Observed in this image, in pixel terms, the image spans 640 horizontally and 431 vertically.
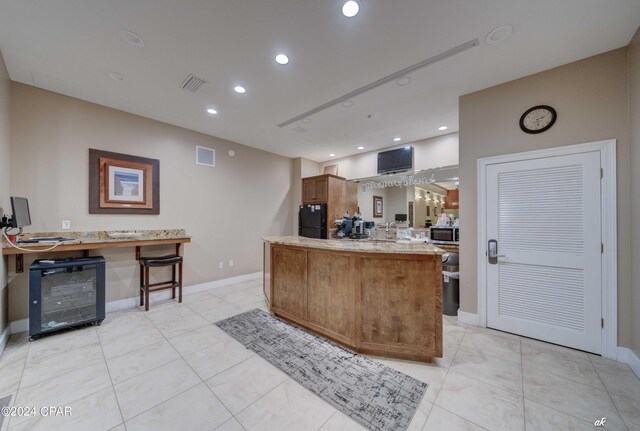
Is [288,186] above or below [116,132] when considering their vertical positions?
below

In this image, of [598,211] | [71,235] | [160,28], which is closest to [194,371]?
[71,235]

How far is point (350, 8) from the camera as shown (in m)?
1.73

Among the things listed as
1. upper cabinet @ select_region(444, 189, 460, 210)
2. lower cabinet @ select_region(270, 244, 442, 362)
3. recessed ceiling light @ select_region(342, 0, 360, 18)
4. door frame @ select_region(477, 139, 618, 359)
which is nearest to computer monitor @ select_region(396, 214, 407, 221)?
upper cabinet @ select_region(444, 189, 460, 210)

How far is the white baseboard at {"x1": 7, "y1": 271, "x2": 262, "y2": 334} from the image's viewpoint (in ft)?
8.84

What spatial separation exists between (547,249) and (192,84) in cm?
445

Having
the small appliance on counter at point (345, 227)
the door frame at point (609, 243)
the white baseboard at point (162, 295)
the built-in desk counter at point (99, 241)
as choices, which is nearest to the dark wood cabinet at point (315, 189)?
the small appliance on counter at point (345, 227)

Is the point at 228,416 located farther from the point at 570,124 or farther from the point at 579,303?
the point at 570,124

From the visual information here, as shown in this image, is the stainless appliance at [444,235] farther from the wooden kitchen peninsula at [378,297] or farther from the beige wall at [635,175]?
the beige wall at [635,175]

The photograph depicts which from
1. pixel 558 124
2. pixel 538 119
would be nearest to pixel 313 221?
pixel 538 119

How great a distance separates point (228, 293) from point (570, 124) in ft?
16.8

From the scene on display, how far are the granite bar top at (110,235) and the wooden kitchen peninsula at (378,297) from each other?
100 inches

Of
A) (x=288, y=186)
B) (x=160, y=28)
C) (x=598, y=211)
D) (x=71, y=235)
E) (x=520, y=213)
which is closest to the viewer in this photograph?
(x=160, y=28)

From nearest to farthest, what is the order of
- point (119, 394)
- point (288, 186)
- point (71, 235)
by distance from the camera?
point (119, 394) < point (71, 235) < point (288, 186)

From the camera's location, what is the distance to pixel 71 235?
9.95ft
